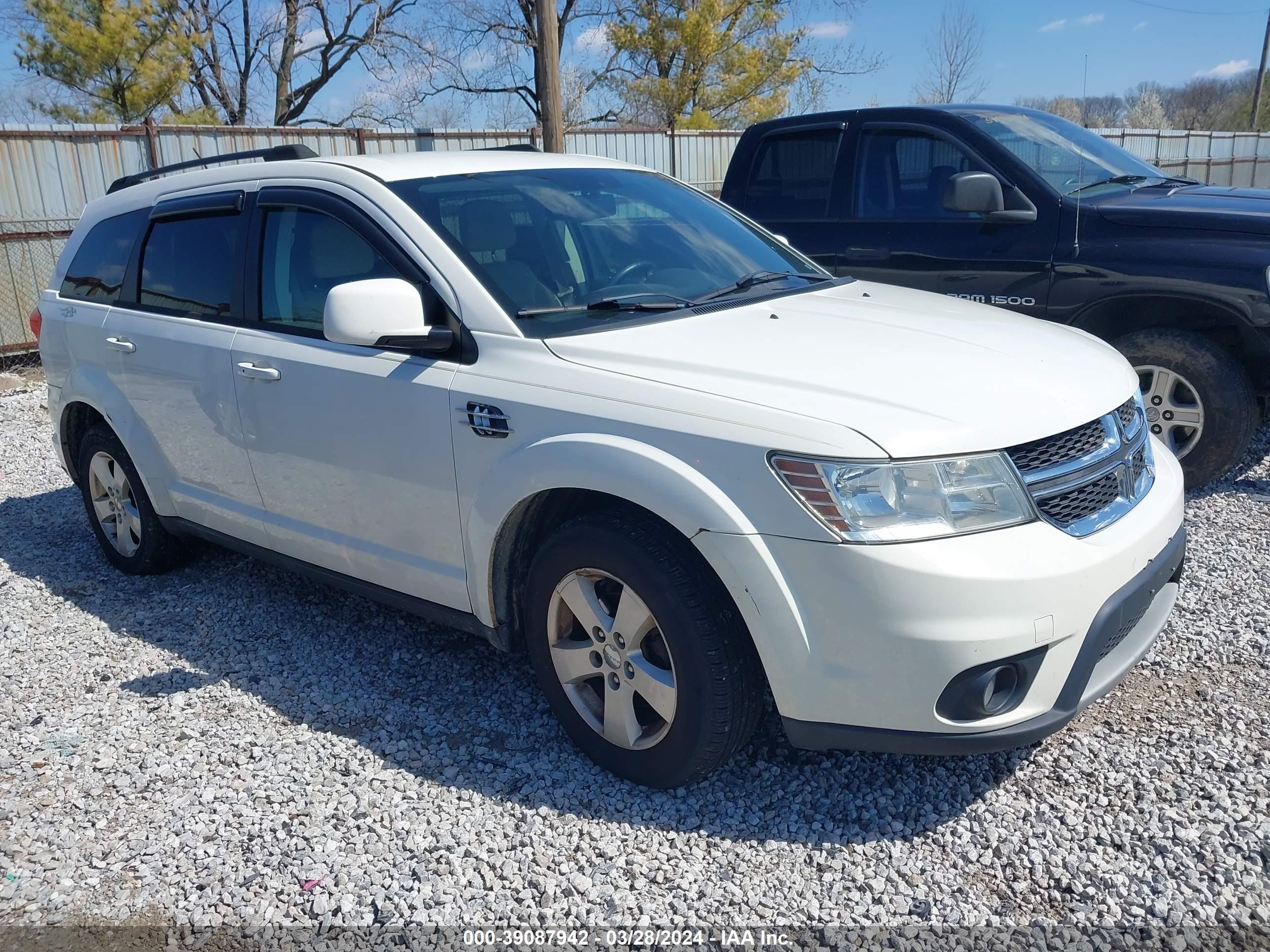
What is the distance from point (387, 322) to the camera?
3055 mm

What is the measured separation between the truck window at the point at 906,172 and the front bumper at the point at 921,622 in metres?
A: 3.61

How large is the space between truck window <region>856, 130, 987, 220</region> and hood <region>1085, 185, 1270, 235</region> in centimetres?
76

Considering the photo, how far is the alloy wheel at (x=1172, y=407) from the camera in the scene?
16.9 feet

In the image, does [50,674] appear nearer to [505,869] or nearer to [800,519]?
[505,869]

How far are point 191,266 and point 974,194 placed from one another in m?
3.81

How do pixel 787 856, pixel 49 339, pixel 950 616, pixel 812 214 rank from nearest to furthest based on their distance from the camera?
pixel 950 616, pixel 787 856, pixel 49 339, pixel 812 214

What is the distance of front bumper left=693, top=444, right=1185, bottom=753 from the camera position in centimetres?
241

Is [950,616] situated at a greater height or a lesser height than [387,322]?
lesser

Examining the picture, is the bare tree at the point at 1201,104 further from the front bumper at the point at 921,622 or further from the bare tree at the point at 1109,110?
the front bumper at the point at 921,622

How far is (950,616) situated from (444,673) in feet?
6.95

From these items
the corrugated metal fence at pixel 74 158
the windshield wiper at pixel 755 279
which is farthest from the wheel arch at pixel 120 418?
the corrugated metal fence at pixel 74 158

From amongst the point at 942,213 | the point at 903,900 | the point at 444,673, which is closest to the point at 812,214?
the point at 942,213

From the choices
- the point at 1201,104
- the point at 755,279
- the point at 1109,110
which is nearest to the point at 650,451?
the point at 755,279

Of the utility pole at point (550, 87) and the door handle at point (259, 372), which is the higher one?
the utility pole at point (550, 87)
